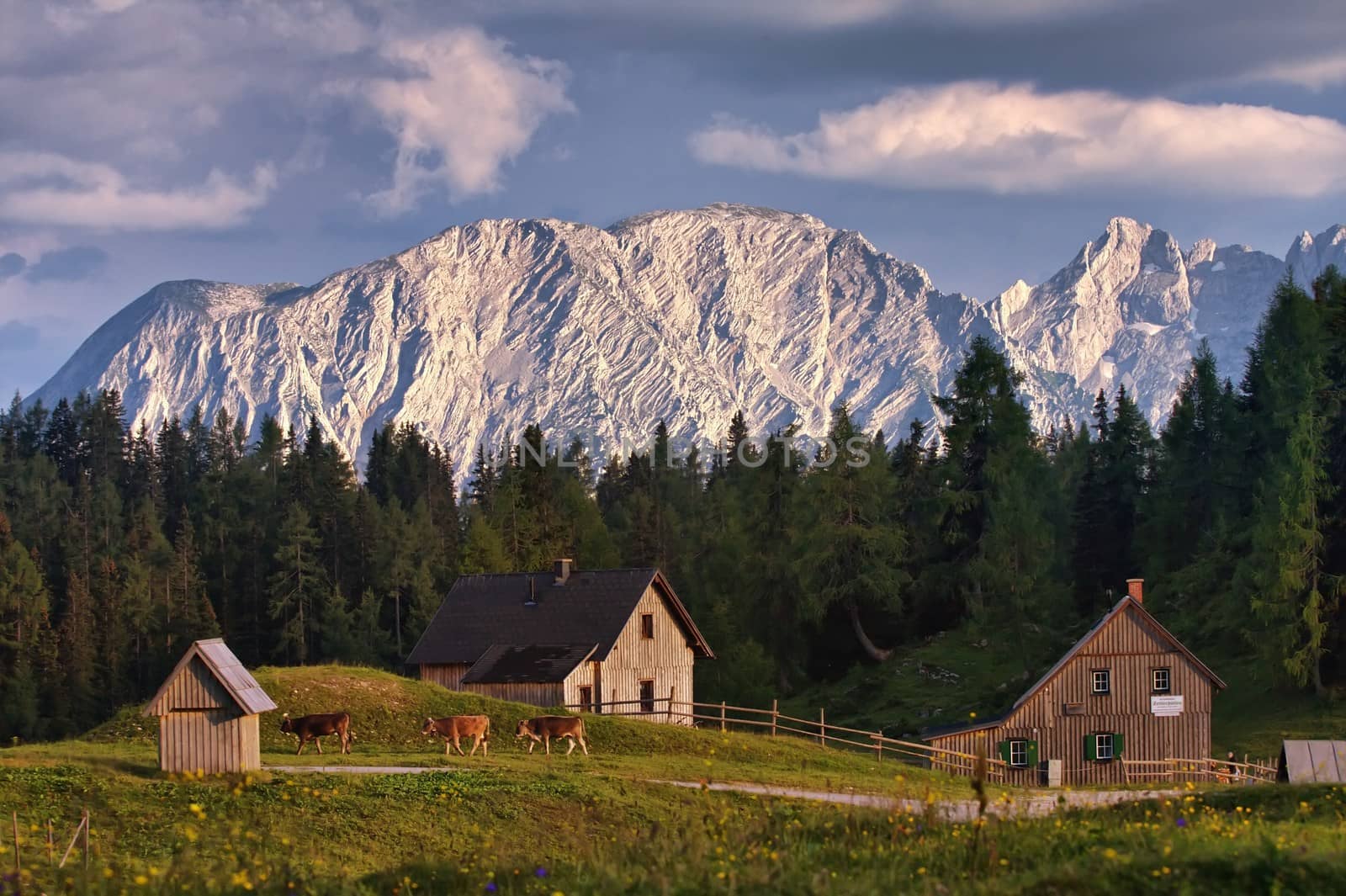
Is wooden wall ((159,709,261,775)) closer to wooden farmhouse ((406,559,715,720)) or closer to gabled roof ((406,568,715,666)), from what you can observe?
wooden farmhouse ((406,559,715,720))

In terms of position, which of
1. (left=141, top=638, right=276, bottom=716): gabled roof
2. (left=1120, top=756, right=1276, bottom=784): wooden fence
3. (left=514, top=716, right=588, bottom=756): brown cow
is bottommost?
Answer: (left=1120, top=756, right=1276, bottom=784): wooden fence

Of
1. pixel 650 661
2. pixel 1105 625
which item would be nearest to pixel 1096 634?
pixel 1105 625

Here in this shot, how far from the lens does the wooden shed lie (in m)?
29.5

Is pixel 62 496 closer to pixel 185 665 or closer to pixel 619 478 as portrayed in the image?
pixel 619 478

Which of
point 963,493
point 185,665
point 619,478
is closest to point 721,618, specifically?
point 963,493

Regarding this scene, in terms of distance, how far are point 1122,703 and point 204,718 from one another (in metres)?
34.7

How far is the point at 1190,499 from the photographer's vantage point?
80938 millimetres

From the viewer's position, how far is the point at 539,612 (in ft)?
185

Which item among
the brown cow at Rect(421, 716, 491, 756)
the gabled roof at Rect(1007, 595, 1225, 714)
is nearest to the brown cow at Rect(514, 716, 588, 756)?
the brown cow at Rect(421, 716, 491, 756)

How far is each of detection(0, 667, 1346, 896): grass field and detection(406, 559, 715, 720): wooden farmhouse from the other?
28.0ft

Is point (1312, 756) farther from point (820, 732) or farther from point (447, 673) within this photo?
point (447, 673)

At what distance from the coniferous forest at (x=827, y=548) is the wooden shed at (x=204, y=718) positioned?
1620 inches

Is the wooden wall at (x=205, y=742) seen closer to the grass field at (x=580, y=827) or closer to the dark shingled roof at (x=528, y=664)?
the grass field at (x=580, y=827)

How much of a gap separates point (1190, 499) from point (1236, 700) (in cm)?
2343
